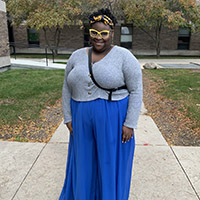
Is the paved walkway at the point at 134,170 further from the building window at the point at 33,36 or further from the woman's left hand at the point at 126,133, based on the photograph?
the building window at the point at 33,36

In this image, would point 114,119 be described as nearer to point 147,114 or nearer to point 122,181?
point 122,181

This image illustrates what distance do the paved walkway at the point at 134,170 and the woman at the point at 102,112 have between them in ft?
2.24

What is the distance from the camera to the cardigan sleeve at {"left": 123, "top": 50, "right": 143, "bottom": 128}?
172 cm

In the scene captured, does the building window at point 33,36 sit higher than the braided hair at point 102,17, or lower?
lower

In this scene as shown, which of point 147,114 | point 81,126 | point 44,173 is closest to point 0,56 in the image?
point 147,114

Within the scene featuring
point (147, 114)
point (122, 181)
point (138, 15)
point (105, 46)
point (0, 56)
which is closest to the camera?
point (105, 46)

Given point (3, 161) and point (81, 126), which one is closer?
point (81, 126)

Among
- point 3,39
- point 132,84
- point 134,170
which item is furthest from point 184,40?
point 132,84

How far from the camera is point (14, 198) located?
2465 mm

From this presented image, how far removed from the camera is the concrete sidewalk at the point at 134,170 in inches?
100

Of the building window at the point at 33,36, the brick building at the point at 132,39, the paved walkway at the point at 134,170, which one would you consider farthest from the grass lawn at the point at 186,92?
the building window at the point at 33,36

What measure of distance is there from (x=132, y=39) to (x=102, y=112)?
22.2 meters

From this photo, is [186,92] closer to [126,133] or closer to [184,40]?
[126,133]

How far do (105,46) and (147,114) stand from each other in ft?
12.5
